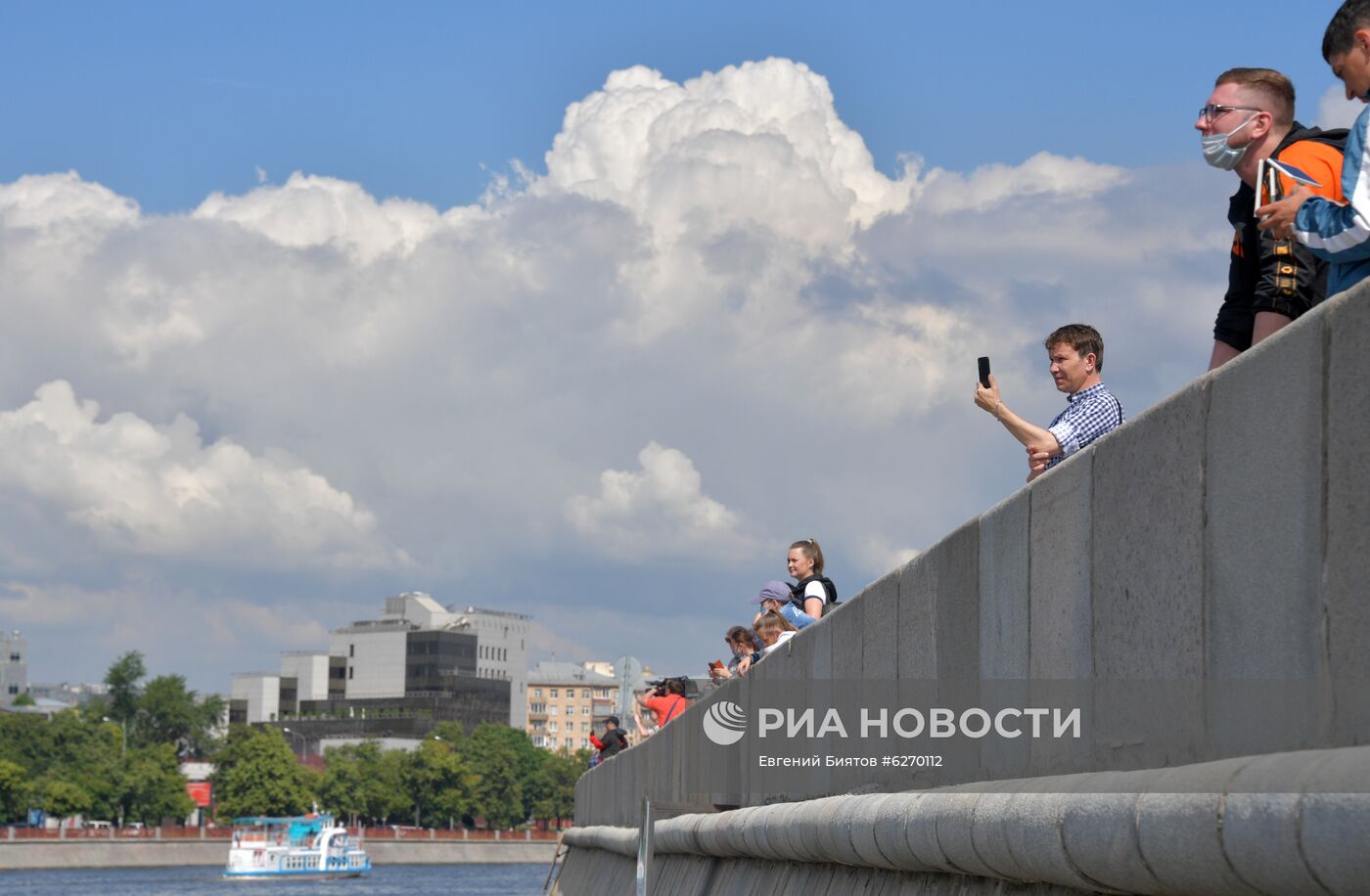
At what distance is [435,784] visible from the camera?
15712cm

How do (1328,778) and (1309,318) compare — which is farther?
(1309,318)

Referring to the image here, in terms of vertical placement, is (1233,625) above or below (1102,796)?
above

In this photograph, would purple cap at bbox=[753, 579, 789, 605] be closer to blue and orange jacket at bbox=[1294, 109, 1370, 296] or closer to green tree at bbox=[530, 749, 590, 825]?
blue and orange jacket at bbox=[1294, 109, 1370, 296]

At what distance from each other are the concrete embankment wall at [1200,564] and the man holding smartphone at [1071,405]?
487 mm

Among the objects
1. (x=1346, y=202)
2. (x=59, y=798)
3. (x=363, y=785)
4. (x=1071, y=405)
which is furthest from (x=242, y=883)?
(x=1346, y=202)

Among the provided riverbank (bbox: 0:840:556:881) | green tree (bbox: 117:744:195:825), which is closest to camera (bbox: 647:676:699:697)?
riverbank (bbox: 0:840:556:881)

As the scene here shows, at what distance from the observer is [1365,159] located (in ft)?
13.2

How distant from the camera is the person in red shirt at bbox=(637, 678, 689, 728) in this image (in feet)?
59.0

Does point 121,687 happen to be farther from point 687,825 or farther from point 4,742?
point 687,825

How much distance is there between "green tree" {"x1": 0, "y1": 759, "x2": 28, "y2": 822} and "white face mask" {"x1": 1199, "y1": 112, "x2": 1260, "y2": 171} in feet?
413

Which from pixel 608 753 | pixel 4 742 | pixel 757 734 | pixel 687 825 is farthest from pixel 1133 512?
pixel 4 742

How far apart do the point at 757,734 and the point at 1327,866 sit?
7.89 meters

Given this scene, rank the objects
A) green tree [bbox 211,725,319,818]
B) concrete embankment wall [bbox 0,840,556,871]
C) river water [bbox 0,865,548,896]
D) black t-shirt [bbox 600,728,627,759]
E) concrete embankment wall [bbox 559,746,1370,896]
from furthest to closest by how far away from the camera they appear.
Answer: green tree [bbox 211,725,319,818] → concrete embankment wall [bbox 0,840,556,871] → river water [bbox 0,865,548,896] → black t-shirt [bbox 600,728,627,759] → concrete embankment wall [bbox 559,746,1370,896]

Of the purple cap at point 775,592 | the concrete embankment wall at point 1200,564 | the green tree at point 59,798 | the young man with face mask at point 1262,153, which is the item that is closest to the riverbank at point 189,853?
the green tree at point 59,798
